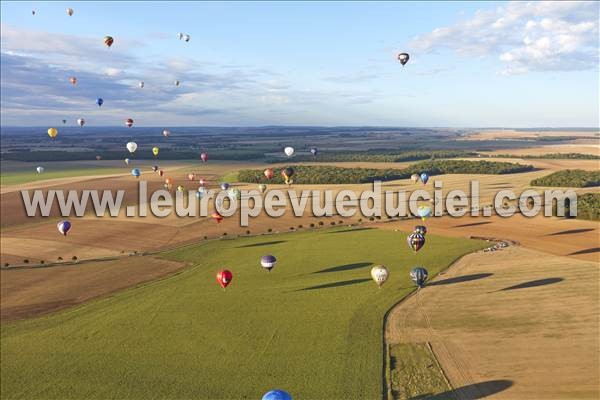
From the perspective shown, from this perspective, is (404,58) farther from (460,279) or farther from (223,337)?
(223,337)

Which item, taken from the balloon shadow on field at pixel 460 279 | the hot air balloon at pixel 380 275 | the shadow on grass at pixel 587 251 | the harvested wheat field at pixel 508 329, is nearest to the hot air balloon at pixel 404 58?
the harvested wheat field at pixel 508 329

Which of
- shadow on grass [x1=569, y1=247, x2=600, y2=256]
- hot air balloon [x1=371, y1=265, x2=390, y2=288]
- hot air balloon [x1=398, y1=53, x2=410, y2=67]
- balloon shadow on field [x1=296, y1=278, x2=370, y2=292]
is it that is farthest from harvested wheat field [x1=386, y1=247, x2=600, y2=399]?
hot air balloon [x1=398, y1=53, x2=410, y2=67]

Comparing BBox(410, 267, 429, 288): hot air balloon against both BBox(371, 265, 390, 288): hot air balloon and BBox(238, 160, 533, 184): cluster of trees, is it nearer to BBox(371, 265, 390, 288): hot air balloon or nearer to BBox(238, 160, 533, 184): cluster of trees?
BBox(371, 265, 390, 288): hot air balloon

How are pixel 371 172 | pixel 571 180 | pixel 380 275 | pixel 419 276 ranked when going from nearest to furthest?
pixel 419 276 → pixel 380 275 → pixel 571 180 → pixel 371 172

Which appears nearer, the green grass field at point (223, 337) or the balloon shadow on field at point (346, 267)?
the green grass field at point (223, 337)

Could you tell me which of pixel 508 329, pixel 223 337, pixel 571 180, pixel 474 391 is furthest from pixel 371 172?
pixel 474 391

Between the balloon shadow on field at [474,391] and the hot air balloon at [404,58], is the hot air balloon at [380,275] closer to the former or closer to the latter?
the balloon shadow on field at [474,391]
